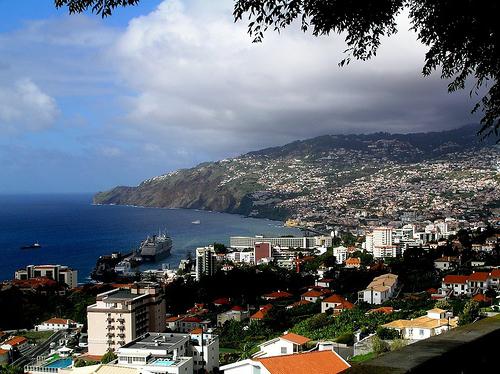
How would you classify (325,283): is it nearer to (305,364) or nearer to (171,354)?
(171,354)

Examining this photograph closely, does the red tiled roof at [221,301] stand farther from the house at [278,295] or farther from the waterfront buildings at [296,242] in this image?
the waterfront buildings at [296,242]

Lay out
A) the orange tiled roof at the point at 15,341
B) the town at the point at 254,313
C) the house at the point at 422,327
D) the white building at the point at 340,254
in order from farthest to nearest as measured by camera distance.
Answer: the white building at the point at 340,254 < the orange tiled roof at the point at 15,341 < the house at the point at 422,327 < the town at the point at 254,313

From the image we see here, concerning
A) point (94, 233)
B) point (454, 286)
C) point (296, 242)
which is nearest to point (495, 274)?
point (454, 286)

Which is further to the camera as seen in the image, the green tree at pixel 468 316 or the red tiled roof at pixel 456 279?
the red tiled roof at pixel 456 279

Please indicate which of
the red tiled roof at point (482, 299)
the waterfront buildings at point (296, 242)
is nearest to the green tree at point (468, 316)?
the red tiled roof at point (482, 299)

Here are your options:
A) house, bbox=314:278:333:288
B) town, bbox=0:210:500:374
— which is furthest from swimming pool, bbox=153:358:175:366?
house, bbox=314:278:333:288

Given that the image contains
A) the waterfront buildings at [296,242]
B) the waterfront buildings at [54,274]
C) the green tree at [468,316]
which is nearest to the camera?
the green tree at [468,316]

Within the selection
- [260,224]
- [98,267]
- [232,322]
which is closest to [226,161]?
[260,224]
